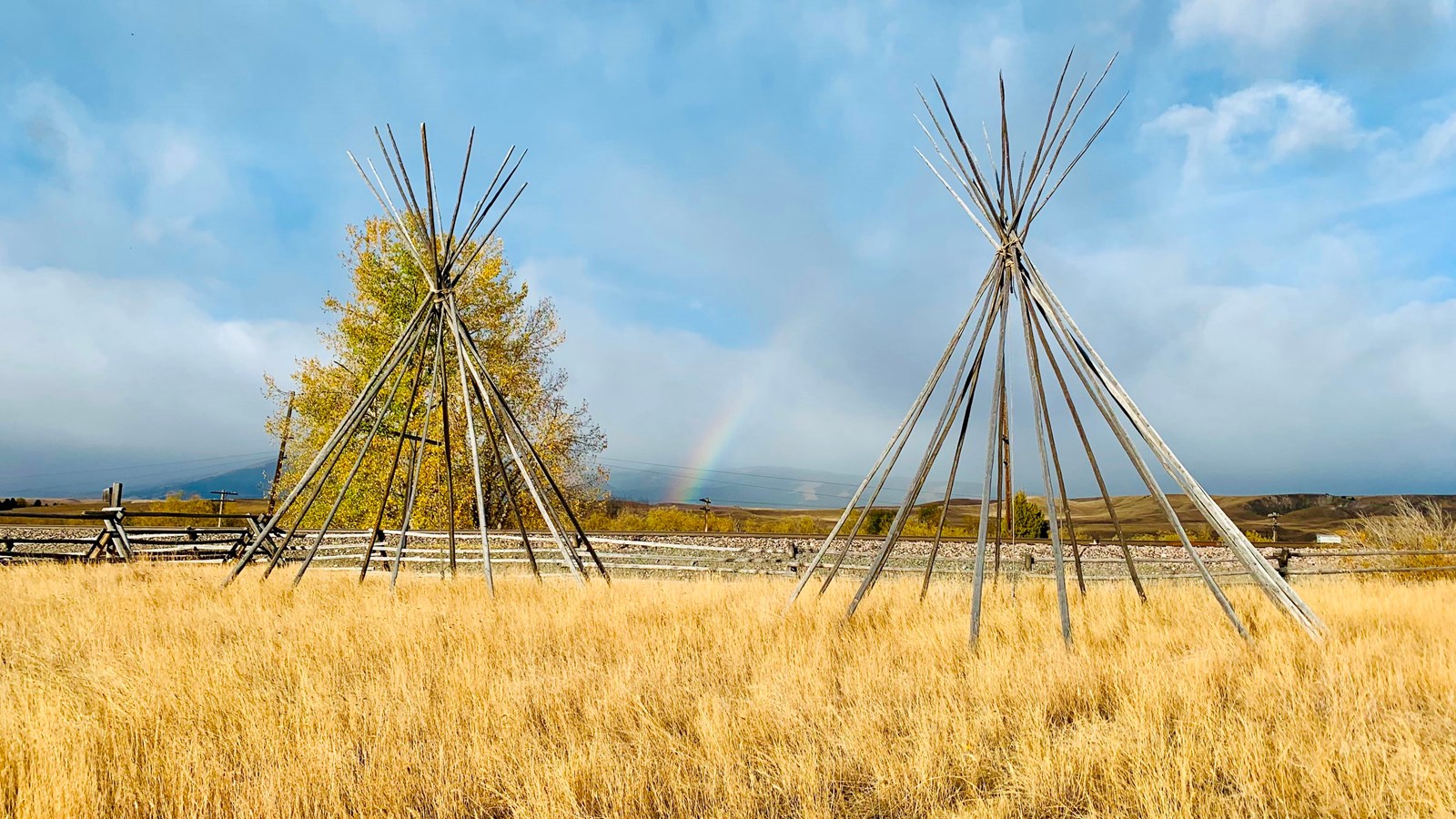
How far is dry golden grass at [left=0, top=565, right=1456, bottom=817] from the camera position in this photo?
9.17 feet

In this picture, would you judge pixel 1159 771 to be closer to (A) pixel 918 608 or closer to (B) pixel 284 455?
(A) pixel 918 608

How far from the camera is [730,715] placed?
11.6 feet

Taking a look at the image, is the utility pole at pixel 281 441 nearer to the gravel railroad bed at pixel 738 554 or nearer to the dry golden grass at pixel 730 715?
the gravel railroad bed at pixel 738 554

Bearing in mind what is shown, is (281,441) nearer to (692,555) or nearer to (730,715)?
(692,555)

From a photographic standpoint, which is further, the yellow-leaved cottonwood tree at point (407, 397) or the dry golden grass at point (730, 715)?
the yellow-leaved cottonwood tree at point (407, 397)

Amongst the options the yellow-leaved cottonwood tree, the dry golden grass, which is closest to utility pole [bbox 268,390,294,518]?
the yellow-leaved cottonwood tree

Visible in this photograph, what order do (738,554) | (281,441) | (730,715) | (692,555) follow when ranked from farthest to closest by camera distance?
(281,441) < (692,555) < (738,554) < (730,715)

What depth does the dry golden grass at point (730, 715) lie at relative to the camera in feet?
9.17

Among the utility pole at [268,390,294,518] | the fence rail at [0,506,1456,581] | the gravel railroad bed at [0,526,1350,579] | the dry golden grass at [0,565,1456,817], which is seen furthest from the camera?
the utility pole at [268,390,294,518]

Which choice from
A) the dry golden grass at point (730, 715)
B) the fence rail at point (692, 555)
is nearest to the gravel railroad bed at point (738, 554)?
the fence rail at point (692, 555)

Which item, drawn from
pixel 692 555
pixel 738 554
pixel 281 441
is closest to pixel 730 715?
pixel 738 554

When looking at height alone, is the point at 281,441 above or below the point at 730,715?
above

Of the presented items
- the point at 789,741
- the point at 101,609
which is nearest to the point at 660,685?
the point at 789,741

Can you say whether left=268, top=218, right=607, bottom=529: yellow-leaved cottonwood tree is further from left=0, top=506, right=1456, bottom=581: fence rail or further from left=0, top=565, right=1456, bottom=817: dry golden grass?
left=0, top=565, right=1456, bottom=817: dry golden grass
